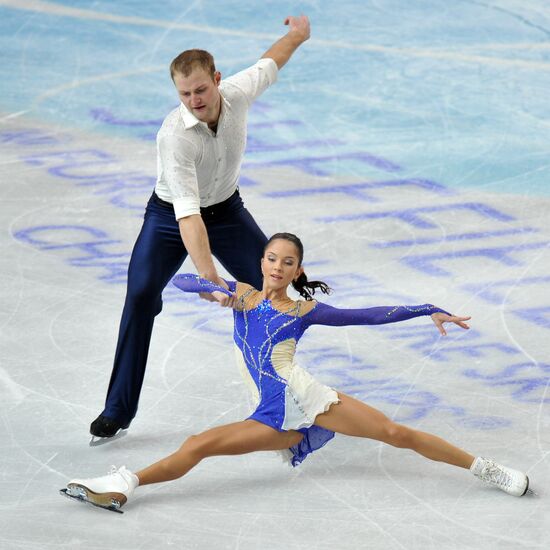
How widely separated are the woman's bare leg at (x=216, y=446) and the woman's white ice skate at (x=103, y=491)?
0.09 m

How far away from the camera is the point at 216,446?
5.14m

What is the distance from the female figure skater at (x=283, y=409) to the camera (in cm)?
514

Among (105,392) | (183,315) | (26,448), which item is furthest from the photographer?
(183,315)

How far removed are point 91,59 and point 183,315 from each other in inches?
205

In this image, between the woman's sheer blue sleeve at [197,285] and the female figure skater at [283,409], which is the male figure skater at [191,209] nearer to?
the woman's sheer blue sleeve at [197,285]

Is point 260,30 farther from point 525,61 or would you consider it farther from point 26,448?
point 26,448

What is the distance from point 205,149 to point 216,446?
1.27m

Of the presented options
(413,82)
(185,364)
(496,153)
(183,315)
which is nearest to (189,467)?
(185,364)

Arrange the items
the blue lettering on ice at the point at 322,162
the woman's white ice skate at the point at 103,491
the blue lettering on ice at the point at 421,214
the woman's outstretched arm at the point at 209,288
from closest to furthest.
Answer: the woman's white ice skate at the point at 103,491, the woman's outstretched arm at the point at 209,288, the blue lettering on ice at the point at 421,214, the blue lettering on ice at the point at 322,162

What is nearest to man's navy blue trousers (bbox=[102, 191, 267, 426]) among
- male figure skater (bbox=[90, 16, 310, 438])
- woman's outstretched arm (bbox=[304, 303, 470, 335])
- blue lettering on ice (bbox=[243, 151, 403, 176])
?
male figure skater (bbox=[90, 16, 310, 438])

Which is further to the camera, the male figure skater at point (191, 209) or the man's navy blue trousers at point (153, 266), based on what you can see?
the man's navy blue trousers at point (153, 266)

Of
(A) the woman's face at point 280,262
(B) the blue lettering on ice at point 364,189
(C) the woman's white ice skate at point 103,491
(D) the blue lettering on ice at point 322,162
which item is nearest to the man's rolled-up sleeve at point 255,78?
(A) the woman's face at point 280,262

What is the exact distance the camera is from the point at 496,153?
9695mm

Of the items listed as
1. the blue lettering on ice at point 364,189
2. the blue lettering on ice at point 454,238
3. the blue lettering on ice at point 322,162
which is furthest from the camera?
the blue lettering on ice at point 322,162
